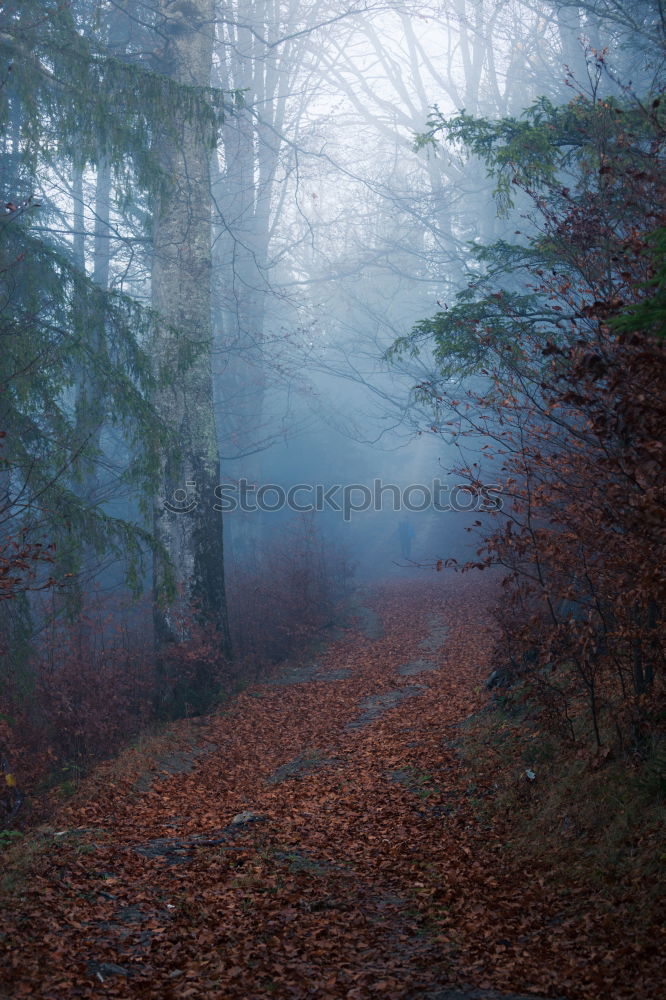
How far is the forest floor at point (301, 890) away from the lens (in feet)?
13.1

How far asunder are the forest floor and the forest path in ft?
0.05

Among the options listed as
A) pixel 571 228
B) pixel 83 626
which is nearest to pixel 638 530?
pixel 571 228

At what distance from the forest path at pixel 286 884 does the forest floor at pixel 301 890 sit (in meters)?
0.02

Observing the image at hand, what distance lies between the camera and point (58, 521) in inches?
331

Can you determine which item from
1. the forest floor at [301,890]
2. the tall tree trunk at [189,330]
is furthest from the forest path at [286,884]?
the tall tree trunk at [189,330]

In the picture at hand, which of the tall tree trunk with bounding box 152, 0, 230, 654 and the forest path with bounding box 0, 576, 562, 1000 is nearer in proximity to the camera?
the forest path with bounding box 0, 576, 562, 1000

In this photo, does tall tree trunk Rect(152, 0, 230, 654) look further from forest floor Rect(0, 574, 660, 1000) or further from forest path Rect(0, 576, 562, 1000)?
forest floor Rect(0, 574, 660, 1000)

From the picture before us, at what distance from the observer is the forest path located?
4016 millimetres

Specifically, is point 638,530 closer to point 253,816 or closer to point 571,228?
point 571,228

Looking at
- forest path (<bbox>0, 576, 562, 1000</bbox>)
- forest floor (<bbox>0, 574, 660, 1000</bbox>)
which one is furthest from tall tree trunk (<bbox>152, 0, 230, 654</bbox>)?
forest floor (<bbox>0, 574, 660, 1000</bbox>)

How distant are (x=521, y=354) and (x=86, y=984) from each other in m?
5.40

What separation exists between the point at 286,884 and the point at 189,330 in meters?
8.62

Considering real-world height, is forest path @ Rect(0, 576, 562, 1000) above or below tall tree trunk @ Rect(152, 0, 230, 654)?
below

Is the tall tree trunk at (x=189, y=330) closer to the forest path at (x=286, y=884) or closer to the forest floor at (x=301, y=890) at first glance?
the forest path at (x=286, y=884)
